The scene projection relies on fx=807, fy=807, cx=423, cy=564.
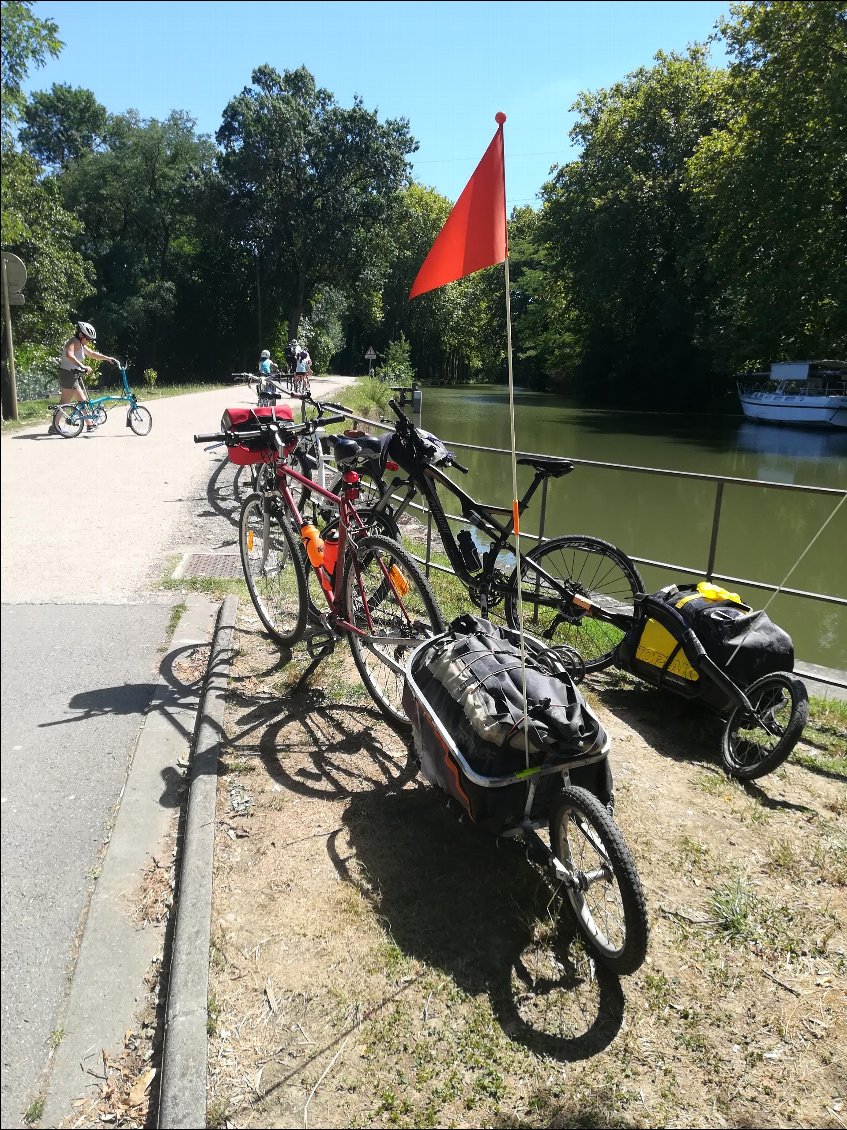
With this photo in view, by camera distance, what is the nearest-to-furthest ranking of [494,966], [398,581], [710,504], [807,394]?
1. [494,966]
2. [398,581]
3. [710,504]
4. [807,394]

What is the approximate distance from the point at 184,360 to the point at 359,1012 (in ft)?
123

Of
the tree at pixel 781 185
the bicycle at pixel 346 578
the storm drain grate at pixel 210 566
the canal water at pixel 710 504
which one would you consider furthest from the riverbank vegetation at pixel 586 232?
the bicycle at pixel 346 578

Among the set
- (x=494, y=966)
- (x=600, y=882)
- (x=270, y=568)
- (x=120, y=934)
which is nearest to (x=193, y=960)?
(x=120, y=934)

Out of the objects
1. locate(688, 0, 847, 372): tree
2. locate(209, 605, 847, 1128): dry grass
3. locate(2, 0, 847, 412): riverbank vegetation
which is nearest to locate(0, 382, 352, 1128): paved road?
locate(209, 605, 847, 1128): dry grass

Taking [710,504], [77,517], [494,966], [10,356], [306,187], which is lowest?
→ [710,504]

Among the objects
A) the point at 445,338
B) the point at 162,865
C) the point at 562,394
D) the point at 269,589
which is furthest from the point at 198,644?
the point at 445,338

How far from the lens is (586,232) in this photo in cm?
4141

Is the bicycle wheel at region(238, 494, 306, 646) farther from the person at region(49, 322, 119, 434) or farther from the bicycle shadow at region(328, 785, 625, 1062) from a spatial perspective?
the person at region(49, 322, 119, 434)

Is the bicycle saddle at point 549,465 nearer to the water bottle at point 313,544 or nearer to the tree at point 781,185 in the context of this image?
the water bottle at point 313,544

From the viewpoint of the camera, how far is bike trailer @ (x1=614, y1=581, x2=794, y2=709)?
4082 millimetres

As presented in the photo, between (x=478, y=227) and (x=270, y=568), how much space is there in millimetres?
2691

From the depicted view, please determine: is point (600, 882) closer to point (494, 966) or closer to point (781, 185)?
point (494, 966)

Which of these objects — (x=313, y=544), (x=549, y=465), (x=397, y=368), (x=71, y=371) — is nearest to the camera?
(x=71, y=371)

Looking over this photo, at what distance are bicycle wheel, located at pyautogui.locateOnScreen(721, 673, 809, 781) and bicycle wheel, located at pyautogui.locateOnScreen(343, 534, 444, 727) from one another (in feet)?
5.19
